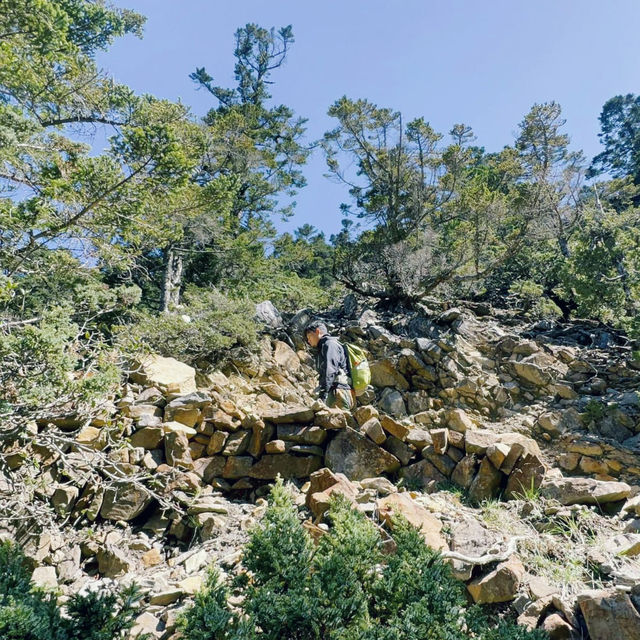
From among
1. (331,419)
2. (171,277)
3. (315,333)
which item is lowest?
(331,419)

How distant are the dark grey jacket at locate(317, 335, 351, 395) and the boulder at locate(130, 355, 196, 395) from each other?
5.81 ft

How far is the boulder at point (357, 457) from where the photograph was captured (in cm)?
449

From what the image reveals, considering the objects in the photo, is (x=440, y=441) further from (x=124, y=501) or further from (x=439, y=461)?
(x=124, y=501)

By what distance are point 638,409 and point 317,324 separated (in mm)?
4915

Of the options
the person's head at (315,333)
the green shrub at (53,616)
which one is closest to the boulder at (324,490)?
the green shrub at (53,616)

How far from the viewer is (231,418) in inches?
189

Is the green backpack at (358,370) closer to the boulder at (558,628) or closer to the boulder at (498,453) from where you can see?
the boulder at (498,453)

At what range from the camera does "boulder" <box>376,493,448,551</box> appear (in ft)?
10.4

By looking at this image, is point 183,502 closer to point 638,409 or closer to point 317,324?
point 317,324

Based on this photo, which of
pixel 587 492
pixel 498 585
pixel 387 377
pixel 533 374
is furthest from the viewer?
pixel 387 377

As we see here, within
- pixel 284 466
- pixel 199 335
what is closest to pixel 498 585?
pixel 284 466

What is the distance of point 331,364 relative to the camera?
5148mm

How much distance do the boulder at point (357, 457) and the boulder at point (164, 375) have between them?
2.06 m

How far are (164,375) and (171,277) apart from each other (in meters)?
6.52
